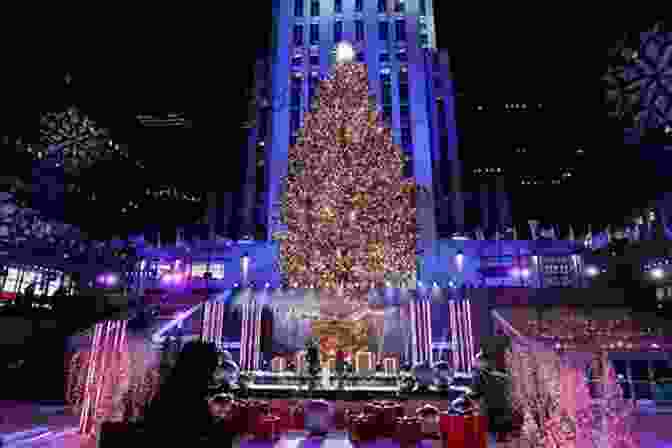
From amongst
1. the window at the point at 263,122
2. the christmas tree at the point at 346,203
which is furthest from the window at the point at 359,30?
the christmas tree at the point at 346,203

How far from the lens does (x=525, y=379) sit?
789 cm

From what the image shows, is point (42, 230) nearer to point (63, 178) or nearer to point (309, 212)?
point (63, 178)

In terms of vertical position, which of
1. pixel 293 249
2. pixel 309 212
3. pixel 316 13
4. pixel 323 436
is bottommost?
pixel 323 436

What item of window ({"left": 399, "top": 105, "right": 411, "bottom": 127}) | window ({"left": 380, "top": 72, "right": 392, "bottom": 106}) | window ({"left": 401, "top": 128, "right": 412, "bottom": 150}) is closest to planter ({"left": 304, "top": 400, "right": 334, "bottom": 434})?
window ({"left": 401, "top": 128, "right": 412, "bottom": 150})

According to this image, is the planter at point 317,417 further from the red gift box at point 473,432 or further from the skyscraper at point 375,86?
the skyscraper at point 375,86

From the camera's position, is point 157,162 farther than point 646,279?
Yes

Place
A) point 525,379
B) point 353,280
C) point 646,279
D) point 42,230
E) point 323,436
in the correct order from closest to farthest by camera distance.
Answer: point 323,436, point 525,379, point 353,280, point 646,279, point 42,230

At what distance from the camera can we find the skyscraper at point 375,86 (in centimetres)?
3188

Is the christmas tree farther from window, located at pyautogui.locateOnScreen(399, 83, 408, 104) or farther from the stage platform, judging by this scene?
window, located at pyautogui.locateOnScreen(399, 83, 408, 104)

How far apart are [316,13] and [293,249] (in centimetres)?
2996

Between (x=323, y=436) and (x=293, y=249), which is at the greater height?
(x=293, y=249)

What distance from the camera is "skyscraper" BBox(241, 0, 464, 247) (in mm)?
31875

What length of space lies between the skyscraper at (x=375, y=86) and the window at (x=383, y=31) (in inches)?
1.7

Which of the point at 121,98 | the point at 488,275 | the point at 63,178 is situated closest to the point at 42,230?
the point at 63,178
